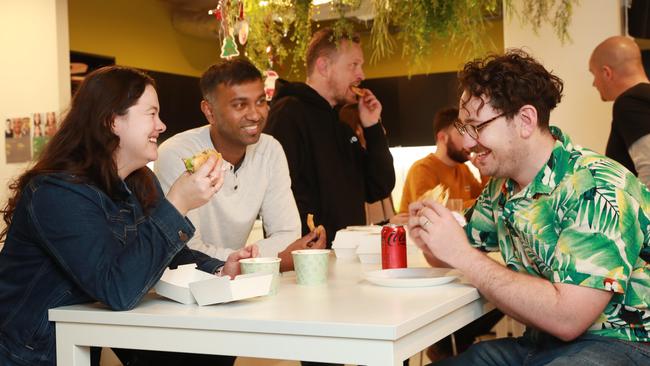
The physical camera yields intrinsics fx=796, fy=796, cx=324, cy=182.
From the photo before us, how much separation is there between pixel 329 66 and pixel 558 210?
2.00m

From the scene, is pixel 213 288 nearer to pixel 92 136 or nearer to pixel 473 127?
pixel 92 136

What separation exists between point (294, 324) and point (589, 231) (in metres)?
0.71

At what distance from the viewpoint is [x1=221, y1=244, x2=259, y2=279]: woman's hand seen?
2160mm

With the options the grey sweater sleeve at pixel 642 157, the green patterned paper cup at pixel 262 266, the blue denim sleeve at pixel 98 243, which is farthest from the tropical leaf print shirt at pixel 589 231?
the grey sweater sleeve at pixel 642 157

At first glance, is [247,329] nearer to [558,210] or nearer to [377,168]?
[558,210]

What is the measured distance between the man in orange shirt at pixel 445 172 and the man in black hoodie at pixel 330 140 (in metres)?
0.73

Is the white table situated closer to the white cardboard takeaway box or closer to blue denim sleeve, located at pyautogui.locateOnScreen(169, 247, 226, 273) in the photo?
the white cardboard takeaway box

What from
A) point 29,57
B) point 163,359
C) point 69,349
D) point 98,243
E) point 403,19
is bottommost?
point 163,359

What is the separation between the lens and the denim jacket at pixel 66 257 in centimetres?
172

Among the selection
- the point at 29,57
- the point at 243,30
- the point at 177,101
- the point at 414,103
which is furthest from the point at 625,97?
the point at 177,101

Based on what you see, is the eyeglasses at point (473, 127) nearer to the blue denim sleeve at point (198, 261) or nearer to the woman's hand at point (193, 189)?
the woman's hand at point (193, 189)

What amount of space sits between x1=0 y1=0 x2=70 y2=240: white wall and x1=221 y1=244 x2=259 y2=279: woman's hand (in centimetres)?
364

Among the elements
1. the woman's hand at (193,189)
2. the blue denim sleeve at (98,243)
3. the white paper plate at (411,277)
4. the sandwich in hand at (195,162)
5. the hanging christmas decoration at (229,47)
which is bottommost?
the white paper plate at (411,277)

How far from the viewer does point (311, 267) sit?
2.03m
